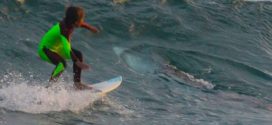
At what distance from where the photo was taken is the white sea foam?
29.4 feet

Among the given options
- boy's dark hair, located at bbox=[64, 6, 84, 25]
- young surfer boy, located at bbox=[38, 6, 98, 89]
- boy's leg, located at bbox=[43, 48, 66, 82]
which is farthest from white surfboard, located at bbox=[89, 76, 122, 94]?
boy's dark hair, located at bbox=[64, 6, 84, 25]

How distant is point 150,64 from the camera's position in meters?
13.5

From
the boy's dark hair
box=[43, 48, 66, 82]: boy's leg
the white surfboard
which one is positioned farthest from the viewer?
the white surfboard

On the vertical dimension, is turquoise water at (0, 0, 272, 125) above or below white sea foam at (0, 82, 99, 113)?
below

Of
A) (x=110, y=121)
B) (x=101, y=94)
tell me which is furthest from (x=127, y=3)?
(x=110, y=121)

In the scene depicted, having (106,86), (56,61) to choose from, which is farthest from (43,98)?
(106,86)

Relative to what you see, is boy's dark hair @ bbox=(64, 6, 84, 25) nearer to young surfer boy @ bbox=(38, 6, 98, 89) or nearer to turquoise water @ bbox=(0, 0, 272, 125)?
young surfer boy @ bbox=(38, 6, 98, 89)

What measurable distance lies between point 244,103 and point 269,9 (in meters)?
7.55

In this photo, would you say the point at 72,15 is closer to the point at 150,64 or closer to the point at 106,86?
the point at 106,86

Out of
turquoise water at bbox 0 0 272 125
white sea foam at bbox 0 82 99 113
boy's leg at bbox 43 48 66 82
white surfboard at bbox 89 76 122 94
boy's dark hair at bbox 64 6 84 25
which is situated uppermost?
boy's dark hair at bbox 64 6 84 25

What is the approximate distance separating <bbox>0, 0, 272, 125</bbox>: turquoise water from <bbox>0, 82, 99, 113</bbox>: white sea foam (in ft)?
0.05

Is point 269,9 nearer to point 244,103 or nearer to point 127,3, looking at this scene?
point 127,3

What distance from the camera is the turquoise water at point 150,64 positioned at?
31.1ft

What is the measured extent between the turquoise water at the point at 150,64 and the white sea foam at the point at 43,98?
1 cm
